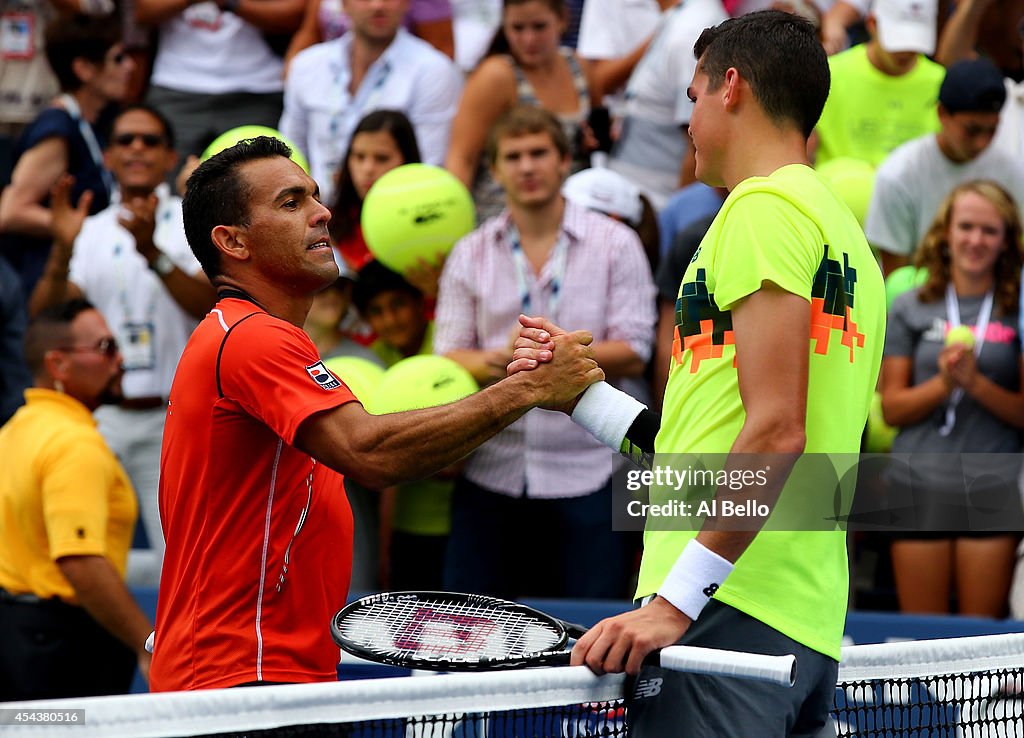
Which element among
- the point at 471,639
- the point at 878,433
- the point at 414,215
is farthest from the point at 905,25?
the point at 471,639

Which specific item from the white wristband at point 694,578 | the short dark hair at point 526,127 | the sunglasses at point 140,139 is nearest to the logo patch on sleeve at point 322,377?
the white wristband at point 694,578

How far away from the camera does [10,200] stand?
774cm

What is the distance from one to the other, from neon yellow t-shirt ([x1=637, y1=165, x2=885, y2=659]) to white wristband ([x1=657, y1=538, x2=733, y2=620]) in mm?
136

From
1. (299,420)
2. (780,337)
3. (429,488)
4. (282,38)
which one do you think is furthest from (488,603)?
(282,38)

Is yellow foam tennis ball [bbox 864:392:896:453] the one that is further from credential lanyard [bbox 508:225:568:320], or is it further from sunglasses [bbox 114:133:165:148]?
sunglasses [bbox 114:133:165:148]

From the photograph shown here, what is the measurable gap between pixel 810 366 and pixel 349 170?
14.5 ft

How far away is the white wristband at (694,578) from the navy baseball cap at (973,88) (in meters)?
4.47

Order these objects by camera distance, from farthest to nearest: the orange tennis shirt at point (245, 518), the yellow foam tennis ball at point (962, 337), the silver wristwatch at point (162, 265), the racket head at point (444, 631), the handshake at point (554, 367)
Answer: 1. the silver wristwatch at point (162, 265)
2. the yellow foam tennis ball at point (962, 337)
3. the handshake at point (554, 367)
4. the orange tennis shirt at point (245, 518)
5. the racket head at point (444, 631)

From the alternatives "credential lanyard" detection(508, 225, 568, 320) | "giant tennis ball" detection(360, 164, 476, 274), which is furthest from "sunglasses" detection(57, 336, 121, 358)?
"credential lanyard" detection(508, 225, 568, 320)

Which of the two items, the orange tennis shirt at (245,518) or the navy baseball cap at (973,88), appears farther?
the navy baseball cap at (973,88)

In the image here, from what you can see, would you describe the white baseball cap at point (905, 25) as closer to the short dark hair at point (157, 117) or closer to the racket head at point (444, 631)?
the short dark hair at point (157, 117)

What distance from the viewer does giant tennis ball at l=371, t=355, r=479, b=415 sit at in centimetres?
592

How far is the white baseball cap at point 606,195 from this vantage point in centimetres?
705

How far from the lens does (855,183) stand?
7.11 m
